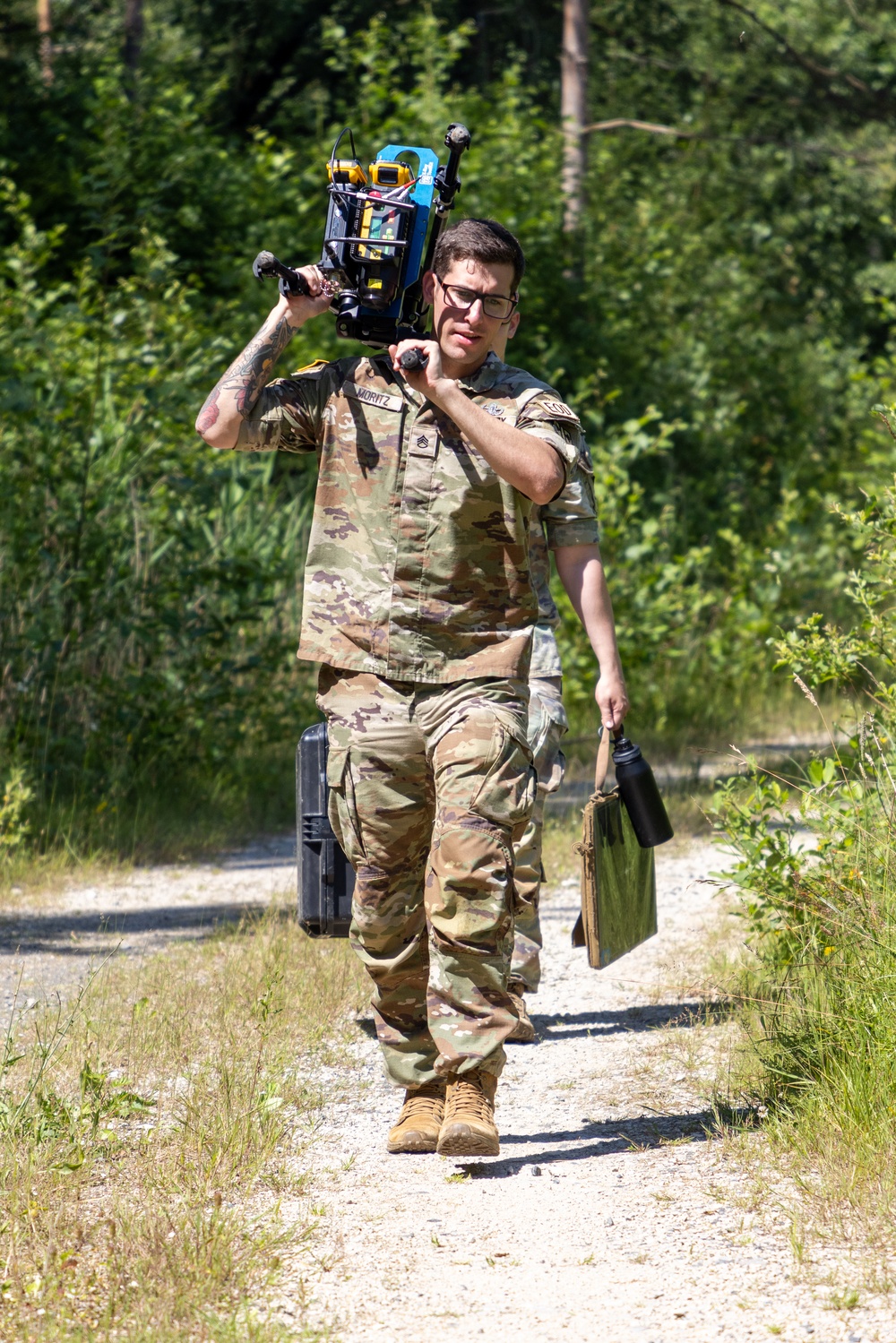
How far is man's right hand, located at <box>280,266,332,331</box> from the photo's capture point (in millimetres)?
3602

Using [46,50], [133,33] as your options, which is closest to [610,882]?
[46,50]

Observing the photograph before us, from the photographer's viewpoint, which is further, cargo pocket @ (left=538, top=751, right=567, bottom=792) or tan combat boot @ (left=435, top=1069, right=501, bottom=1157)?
cargo pocket @ (left=538, top=751, right=567, bottom=792)

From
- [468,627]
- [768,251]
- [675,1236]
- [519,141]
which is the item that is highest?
[468,627]

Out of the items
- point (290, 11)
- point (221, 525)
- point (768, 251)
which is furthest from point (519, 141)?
point (290, 11)

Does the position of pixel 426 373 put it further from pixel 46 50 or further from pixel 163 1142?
pixel 46 50

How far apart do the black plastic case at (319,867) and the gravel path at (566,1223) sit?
43 centimetres

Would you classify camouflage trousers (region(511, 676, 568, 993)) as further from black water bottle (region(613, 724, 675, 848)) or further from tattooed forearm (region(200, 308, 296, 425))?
tattooed forearm (region(200, 308, 296, 425))

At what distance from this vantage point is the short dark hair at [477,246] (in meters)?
3.65

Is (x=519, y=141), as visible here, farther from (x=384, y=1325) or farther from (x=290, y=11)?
(x=384, y=1325)

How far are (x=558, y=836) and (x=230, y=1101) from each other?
3741mm

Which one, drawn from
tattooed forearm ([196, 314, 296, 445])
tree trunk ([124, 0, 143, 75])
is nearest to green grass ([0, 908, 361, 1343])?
tattooed forearm ([196, 314, 296, 445])

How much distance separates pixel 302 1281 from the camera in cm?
282

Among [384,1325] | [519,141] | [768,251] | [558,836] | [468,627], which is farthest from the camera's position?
[768,251]

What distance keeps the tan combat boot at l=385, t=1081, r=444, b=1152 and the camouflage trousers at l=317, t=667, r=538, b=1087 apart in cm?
5
